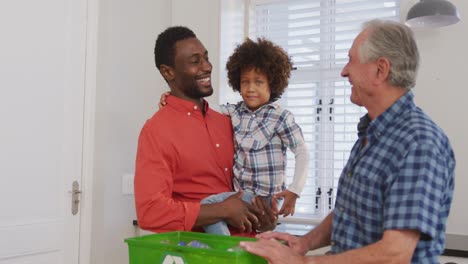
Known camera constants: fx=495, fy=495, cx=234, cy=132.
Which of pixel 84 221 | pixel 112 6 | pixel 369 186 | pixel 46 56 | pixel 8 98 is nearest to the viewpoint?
pixel 369 186

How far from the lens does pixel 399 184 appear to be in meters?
1.16

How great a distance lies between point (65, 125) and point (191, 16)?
1143mm

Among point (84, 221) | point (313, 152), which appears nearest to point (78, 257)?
point (84, 221)

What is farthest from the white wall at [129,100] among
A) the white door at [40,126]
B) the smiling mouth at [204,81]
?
the smiling mouth at [204,81]

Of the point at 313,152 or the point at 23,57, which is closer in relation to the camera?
the point at 23,57

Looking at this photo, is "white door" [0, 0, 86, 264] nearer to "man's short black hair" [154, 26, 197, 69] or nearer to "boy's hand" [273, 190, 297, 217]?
"man's short black hair" [154, 26, 197, 69]

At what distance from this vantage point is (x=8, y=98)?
234cm

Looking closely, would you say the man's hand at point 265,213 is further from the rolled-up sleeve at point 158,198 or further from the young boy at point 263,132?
the rolled-up sleeve at point 158,198

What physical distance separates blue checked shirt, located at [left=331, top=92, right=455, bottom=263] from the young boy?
22.9 inches

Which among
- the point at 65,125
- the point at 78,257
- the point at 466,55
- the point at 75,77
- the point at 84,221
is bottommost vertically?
the point at 78,257

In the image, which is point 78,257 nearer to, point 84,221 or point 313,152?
point 84,221

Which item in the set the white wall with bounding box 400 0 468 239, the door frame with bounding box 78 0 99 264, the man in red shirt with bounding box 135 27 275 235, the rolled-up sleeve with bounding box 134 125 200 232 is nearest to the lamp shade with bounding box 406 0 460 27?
the white wall with bounding box 400 0 468 239

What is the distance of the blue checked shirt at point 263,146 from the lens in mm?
1965

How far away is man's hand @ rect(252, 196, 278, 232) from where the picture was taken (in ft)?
6.01
